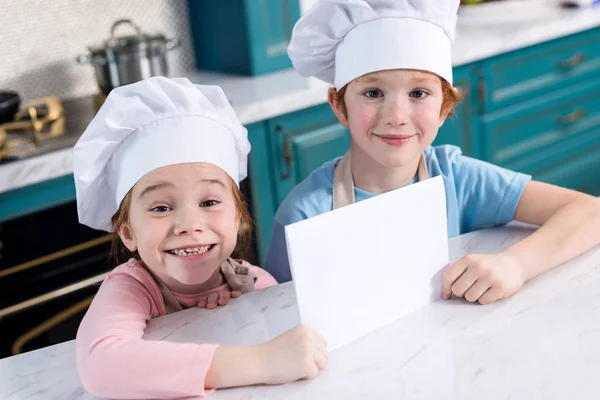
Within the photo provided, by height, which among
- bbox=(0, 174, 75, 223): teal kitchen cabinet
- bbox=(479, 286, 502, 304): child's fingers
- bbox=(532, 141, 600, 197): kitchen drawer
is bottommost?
bbox=(532, 141, 600, 197): kitchen drawer

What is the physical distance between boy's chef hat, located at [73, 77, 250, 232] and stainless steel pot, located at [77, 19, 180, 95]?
1.28m

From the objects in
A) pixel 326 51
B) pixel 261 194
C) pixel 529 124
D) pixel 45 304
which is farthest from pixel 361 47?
pixel 529 124

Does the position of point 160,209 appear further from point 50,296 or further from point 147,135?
point 50,296

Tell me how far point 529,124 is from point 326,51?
1949 millimetres

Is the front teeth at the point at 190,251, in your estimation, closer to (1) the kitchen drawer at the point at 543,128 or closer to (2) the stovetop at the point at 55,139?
(2) the stovetop at the point at 55,139

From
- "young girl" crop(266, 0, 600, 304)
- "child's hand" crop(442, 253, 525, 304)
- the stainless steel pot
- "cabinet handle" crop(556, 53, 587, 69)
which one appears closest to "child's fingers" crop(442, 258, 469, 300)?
"child's hand" crop(442, 253, 525, 304)

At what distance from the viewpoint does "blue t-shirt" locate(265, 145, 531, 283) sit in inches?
53.8

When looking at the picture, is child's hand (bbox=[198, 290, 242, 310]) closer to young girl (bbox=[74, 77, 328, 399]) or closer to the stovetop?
young girl (bbox=[74, 77, 328, 399])

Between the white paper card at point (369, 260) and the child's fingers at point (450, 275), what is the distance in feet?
0.04

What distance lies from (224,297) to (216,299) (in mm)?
13

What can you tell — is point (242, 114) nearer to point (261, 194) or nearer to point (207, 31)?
point (261, 194)

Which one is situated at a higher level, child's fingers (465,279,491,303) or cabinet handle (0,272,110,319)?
child's fingers (465,279,491,303)

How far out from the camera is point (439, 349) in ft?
3.06

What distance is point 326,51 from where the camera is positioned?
4.51 ft
